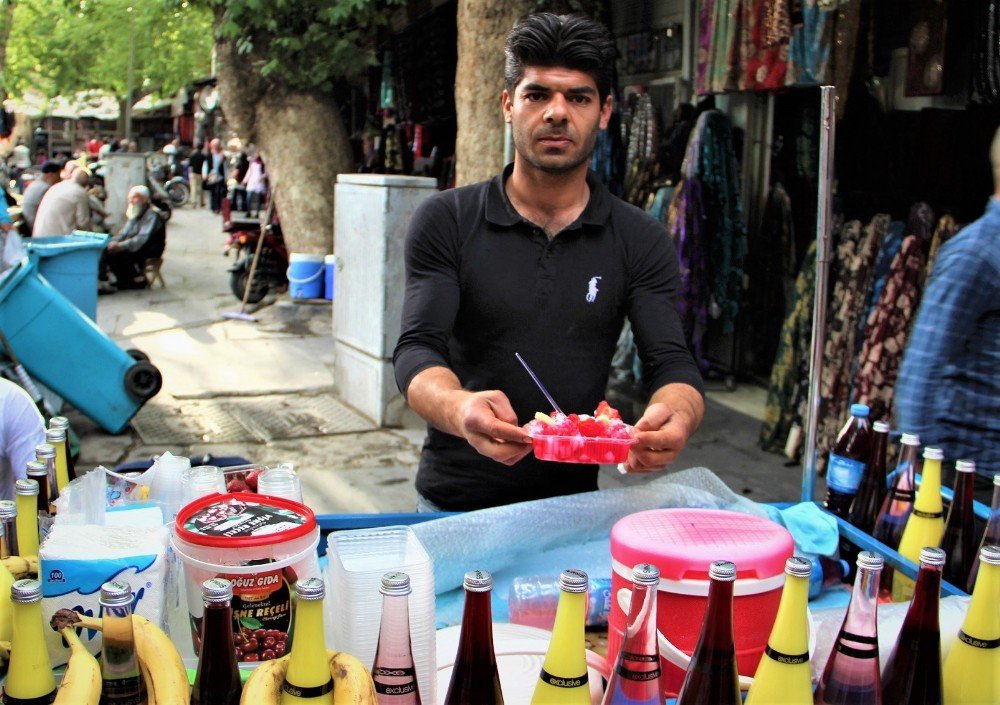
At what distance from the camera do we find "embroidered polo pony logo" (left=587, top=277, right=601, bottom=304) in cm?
278

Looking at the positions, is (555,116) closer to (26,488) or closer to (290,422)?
(26,488)

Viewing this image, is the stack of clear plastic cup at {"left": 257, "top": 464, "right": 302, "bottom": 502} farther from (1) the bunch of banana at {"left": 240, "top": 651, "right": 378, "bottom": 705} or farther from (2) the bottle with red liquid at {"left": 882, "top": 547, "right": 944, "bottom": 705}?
(2) the bottle with red liquid at {"left": 882, "top": 547, "right": 944, "bottom": 705}

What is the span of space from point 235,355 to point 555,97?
26.6ft

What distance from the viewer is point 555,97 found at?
2650 mm

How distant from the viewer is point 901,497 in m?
2.67

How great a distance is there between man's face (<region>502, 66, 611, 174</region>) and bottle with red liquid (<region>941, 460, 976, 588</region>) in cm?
129

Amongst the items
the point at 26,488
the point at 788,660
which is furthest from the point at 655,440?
the point at 26,488

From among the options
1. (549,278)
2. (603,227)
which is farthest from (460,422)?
(603,227)

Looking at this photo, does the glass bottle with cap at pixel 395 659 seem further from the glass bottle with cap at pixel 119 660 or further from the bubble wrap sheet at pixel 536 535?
the bubble wrap sheet at pixel 536 535

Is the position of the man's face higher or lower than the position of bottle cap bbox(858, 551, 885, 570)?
higher

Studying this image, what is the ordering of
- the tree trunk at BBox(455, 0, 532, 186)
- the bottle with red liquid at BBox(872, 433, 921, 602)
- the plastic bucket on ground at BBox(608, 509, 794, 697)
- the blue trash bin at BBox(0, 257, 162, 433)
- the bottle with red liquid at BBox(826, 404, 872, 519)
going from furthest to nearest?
the tree trunk at BBox(455, 0, 532, 186) → the blue trash bin at BBox(0, 257, 162, 433) → the bottle with red liquid at BBox(826, 404, 872, 519) → the bottle with red liquid at BBox(872, 433, 921, 602) → the plastic bucket on ground at BBox(608, 509, 794, 697)

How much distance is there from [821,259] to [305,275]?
10174mm

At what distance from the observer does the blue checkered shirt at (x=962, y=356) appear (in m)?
2.83

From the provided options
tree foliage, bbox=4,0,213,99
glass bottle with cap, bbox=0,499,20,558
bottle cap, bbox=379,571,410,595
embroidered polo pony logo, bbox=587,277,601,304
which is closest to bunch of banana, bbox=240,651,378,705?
bottle cap, bbox=379,571,410,595
